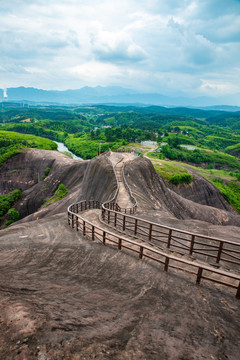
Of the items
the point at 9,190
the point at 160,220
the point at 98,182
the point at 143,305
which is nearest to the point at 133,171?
the point at 98,182

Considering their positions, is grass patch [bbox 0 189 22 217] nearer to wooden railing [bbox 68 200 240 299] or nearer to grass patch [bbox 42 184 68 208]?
grass patch [bbox 42 184 68 208]

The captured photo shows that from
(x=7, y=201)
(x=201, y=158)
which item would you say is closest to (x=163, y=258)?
(x=7, y=201)

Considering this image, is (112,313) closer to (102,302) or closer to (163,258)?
(102,302)

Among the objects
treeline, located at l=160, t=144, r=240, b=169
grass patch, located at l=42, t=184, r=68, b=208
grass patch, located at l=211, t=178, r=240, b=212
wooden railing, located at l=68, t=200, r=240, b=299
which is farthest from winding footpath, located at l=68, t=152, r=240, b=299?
treeline, located at l=160, t=144, r=240, b=169

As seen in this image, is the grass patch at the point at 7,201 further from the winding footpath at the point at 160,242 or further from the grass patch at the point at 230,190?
the grass patch at the point at 230,190

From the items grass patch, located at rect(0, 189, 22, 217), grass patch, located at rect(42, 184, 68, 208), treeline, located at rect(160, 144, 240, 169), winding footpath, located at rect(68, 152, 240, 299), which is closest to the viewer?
winding footpath, located at rect(68, 152, 240, 299)

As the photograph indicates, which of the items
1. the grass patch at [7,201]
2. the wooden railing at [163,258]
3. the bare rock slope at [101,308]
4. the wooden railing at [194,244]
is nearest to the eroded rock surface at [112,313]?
the bare rock slope at [101,308]

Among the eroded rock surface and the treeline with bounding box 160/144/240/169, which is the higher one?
the eroded rock surface

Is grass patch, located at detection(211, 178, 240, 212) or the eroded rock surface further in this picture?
grass patch, located at detection(211, 178, 240, 212)

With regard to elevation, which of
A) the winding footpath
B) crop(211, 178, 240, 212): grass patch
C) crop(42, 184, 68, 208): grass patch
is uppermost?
the winding footpath
